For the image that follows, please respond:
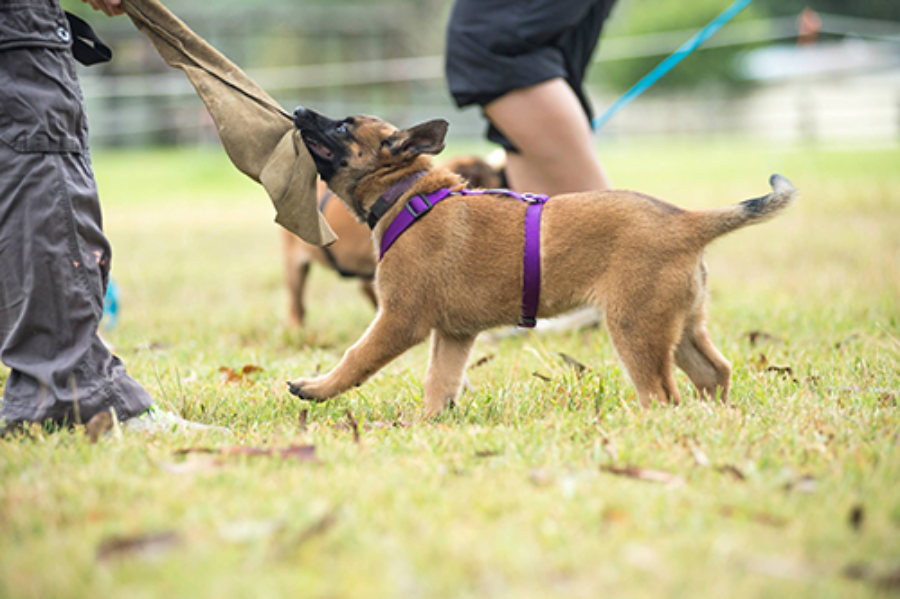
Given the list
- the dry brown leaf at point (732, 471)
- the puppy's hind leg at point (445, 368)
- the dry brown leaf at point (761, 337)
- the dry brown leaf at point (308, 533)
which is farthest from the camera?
the dry brown leaf at point (761, 337)

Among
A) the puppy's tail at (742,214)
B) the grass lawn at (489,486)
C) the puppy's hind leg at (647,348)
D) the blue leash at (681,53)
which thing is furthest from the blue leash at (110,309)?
the puppy's tail at (742,214)

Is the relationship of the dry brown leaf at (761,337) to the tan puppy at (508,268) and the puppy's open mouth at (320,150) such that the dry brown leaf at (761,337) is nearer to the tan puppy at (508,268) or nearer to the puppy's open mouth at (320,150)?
the tan puppy at (508,268)

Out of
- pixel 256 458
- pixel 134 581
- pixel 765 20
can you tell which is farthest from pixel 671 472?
pixel 765 20

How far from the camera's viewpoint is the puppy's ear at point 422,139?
3.38 m

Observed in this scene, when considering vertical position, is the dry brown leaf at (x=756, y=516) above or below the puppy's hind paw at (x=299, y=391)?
above

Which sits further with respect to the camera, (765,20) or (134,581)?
(765,20)

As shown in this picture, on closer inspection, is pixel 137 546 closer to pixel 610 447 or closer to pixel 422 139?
pixel 610 447

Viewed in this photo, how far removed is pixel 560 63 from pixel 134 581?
335cm

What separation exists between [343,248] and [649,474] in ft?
11.4

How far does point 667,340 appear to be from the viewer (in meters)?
3.04

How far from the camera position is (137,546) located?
Result: 69.6 inches

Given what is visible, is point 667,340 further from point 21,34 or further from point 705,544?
point 21,34

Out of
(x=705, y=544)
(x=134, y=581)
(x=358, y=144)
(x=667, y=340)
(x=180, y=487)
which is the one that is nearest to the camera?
(x=134, y=581)

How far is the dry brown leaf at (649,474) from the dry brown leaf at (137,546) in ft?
3.60
